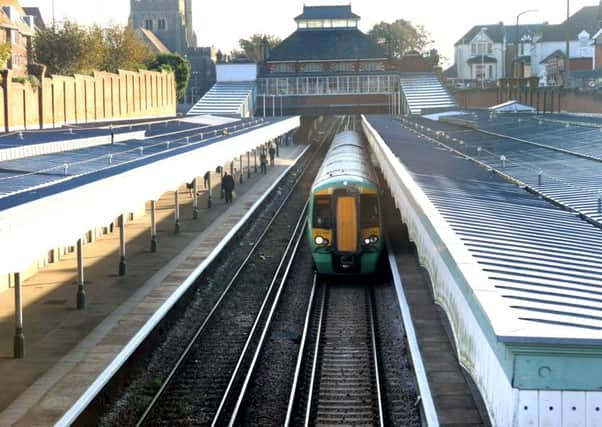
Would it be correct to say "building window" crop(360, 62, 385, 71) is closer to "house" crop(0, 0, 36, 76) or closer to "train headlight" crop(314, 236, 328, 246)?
"house" crop(0, 0, 36, 76)

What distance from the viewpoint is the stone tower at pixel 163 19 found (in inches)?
6604

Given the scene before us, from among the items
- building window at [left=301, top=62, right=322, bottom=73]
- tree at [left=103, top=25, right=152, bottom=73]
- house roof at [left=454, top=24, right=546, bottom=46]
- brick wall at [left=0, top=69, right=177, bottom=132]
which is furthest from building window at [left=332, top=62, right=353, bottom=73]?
house roof at [left=454, top=24, right=546, bottom=46]

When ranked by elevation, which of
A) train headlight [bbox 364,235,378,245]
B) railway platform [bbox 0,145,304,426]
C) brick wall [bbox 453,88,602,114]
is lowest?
railway platform [bbox 0,145,304,426]

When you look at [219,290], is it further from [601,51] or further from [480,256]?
[601,51]

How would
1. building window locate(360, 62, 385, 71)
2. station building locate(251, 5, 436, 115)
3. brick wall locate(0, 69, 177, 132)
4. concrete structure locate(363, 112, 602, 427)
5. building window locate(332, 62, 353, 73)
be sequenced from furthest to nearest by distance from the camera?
building window locate(360, 62, 385, 71) < building window locate(332, 62, 353, 73) < station building locate(251, 5, 436, 115) < brick wall locate(0, 69, 177, 132) < concrete structure locate(363, 112, 602, 427)

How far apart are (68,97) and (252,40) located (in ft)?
365

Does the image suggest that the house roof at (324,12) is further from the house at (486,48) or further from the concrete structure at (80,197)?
the concrete structure at (80,197)

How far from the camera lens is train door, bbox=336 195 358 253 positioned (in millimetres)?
24219

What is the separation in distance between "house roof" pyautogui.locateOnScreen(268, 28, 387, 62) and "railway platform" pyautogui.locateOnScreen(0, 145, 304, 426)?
245 ft

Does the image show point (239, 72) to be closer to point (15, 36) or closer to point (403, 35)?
point (15, 36)

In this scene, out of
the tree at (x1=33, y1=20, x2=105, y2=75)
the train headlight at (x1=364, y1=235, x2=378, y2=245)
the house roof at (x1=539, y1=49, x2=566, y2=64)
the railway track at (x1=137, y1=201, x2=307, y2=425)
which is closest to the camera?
the railway track at (x1=137, y1=201, x2=307, y2=425)

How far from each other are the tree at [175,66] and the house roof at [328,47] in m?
9.98

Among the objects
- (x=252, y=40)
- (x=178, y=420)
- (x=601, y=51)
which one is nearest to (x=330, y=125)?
(x=252, y=40)

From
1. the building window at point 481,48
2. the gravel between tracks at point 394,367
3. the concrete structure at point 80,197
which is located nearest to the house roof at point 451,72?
the building window at point 481,48
